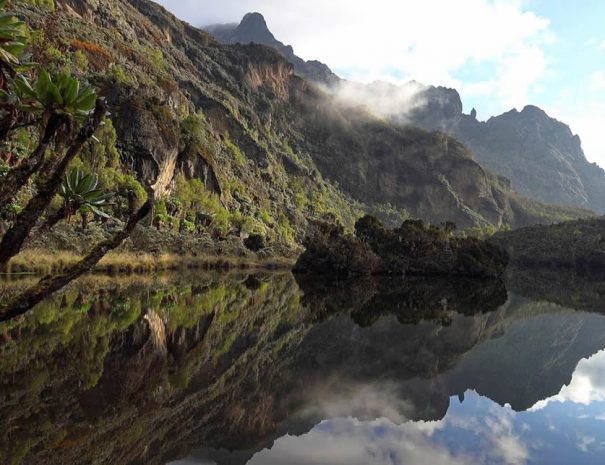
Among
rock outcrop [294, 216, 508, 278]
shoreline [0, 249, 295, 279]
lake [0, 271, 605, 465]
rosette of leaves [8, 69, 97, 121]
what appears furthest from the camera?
rock outcrop [294, 216, 508, 278]

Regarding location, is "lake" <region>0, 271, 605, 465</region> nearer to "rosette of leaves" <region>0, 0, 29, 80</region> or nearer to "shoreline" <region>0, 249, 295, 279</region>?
"shoreline" <region>0, 249, 295, 279</region>

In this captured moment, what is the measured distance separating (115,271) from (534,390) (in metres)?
47.6

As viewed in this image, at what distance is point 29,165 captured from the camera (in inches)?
350

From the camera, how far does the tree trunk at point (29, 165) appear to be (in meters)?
8.41

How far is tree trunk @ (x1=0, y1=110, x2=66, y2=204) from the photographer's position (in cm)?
841

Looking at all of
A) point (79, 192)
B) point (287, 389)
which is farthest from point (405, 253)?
point (79, 192)

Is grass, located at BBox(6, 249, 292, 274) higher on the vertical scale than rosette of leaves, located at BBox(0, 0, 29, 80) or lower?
lower

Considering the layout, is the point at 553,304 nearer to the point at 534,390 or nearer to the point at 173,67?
the point at 534,390

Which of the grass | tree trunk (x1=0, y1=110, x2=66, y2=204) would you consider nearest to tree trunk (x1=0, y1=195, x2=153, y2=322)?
tree trunk (x1=0, y1=110, x2=66, y2=204)

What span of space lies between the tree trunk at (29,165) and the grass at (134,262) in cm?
1255

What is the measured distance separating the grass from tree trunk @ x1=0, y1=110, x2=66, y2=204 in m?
12.6

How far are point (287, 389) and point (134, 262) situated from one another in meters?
→ 48.7

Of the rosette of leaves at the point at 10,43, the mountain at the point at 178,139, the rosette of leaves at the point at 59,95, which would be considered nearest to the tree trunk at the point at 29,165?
the rosette of leaves at the point at 59,95

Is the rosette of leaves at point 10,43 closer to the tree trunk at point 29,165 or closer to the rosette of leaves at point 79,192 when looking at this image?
the tree trunk at point 29,165
